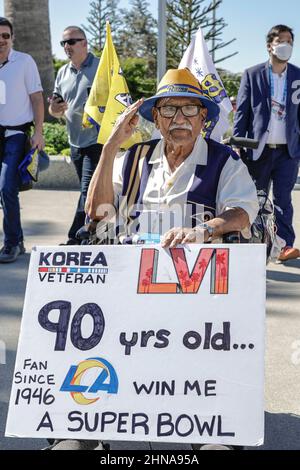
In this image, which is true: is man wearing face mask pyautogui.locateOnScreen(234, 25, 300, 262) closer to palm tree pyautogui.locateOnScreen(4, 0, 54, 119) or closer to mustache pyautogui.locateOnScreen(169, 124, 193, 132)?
mustache pyautogui.locateOnScreen(169, 124, 193, 132)

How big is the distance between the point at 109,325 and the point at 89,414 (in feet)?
1.09

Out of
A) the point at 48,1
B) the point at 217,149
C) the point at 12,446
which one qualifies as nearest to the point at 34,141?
the point at 217,149

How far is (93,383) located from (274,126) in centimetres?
423

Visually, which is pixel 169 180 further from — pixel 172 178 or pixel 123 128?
pixel 123 128

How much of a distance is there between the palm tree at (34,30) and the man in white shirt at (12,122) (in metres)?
7.34

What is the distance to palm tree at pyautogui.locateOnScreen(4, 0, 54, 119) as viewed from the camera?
13727 millimetres

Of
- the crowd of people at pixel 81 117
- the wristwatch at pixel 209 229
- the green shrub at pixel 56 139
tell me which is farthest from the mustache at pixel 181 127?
the green shrub at pixel 56 139

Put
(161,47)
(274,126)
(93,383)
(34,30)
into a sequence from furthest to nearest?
1. (34,30)
2. (161,47)
3. (274,126)
4. (93,383)

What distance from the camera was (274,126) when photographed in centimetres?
653

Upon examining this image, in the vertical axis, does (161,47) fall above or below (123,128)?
above

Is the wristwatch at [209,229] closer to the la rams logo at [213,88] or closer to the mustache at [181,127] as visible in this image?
the mustache at [181,127]

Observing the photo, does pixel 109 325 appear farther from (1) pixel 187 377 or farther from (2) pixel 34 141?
(2) pixel 34 141

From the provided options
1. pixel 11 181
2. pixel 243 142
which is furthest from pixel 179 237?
pixel 11 181

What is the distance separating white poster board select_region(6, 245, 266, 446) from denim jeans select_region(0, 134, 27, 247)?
11.6ft
